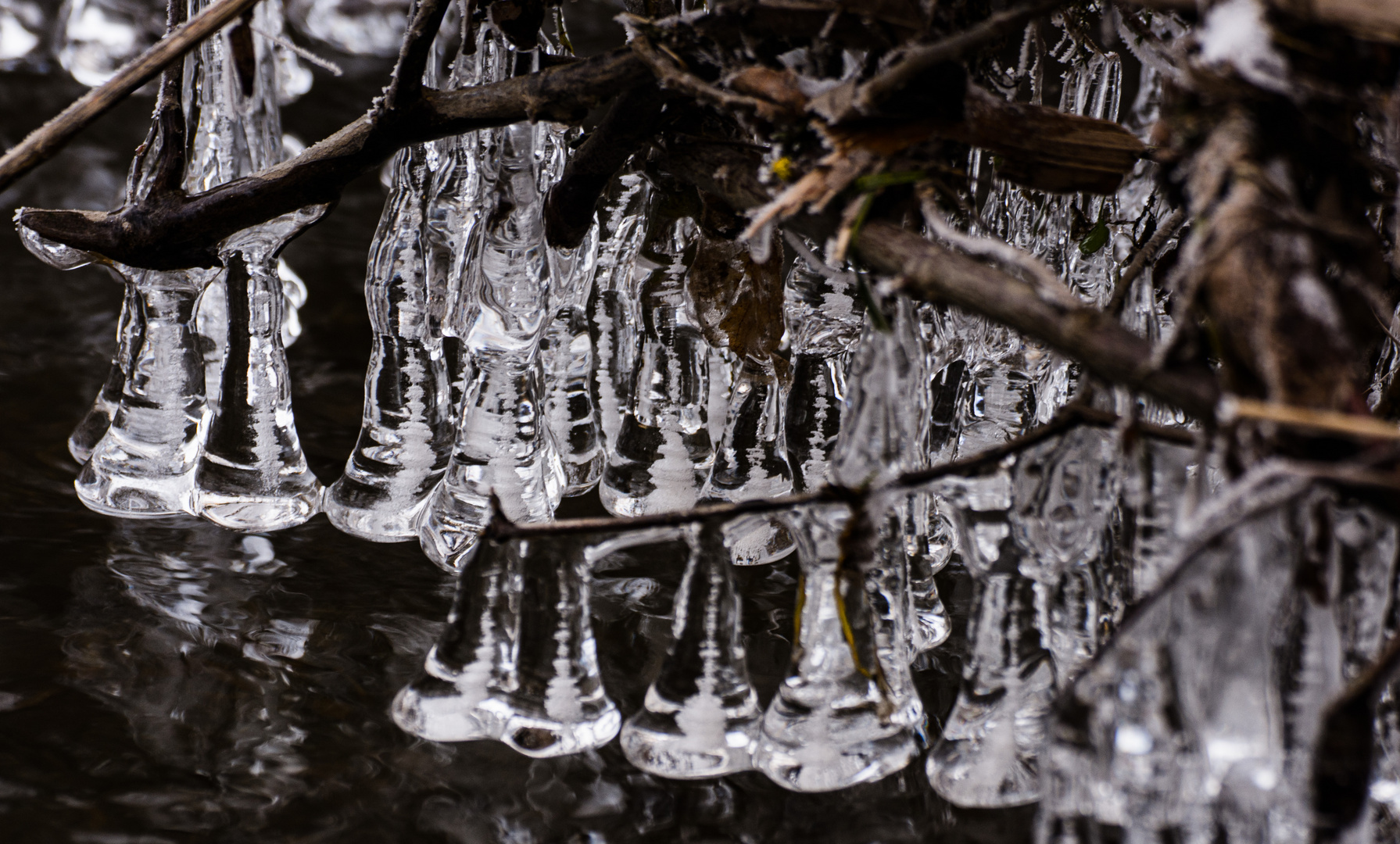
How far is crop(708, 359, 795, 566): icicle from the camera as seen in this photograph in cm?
61

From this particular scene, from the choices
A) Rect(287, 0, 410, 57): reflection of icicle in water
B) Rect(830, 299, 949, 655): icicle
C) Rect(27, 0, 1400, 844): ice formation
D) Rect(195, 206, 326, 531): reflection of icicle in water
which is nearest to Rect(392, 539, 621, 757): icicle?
Rect(27, 0, 1400, 844): ice formation

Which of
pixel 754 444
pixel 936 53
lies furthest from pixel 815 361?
pixel 936 53

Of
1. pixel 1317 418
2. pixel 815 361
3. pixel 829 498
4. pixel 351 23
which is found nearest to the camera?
pixel 1317 418

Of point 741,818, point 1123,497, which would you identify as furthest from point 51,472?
point 1123,497

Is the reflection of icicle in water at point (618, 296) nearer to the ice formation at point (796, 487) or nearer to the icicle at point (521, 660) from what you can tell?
the ice formation at point (796, 487)

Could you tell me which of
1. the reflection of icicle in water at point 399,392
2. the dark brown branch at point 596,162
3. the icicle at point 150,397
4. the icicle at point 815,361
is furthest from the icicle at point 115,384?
the icicle at point 815,361

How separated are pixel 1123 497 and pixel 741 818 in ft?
0.63

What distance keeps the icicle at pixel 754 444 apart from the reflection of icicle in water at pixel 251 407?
0.23 m

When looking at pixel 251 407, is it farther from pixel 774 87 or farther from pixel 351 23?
pixel 351 23

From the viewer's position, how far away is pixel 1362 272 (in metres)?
0.30

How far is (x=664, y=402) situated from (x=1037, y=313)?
1.03ft

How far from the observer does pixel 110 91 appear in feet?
1.49

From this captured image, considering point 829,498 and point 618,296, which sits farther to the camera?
point 618,296

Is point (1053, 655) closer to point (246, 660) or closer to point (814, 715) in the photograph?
point (814, 715)
